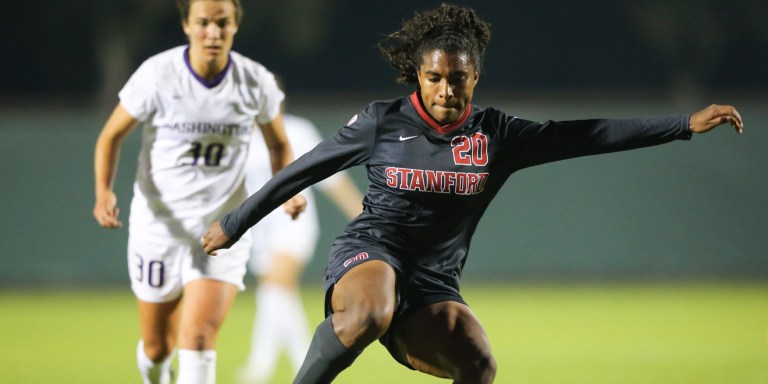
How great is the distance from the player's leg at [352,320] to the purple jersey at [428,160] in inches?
9.9

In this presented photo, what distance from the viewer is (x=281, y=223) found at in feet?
28.7

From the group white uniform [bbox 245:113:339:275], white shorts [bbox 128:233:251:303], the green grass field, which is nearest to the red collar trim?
white shorts [bbox 128:233:251:303]

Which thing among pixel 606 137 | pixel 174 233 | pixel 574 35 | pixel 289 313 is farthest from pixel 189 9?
pixel 574 35

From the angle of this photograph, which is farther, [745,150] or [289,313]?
[745,150]

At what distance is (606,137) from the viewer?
5.05 meters

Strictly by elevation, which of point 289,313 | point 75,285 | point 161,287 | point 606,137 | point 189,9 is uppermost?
point 189,9

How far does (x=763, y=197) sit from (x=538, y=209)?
277cm

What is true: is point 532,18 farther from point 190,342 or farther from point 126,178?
point 190,342

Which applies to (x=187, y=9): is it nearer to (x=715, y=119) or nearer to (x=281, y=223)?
(x=715, y=119)

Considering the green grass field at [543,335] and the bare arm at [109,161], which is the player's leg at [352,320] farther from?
the green grass field at [543,335]

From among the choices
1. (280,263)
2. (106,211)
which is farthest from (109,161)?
(280,263)

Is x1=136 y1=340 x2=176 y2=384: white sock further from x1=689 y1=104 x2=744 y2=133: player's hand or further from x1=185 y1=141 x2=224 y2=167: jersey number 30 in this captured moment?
x1=689 y1=104 x2=744 y2=133: player's hand

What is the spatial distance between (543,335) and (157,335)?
517 cm

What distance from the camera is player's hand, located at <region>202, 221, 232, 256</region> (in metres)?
5.06
